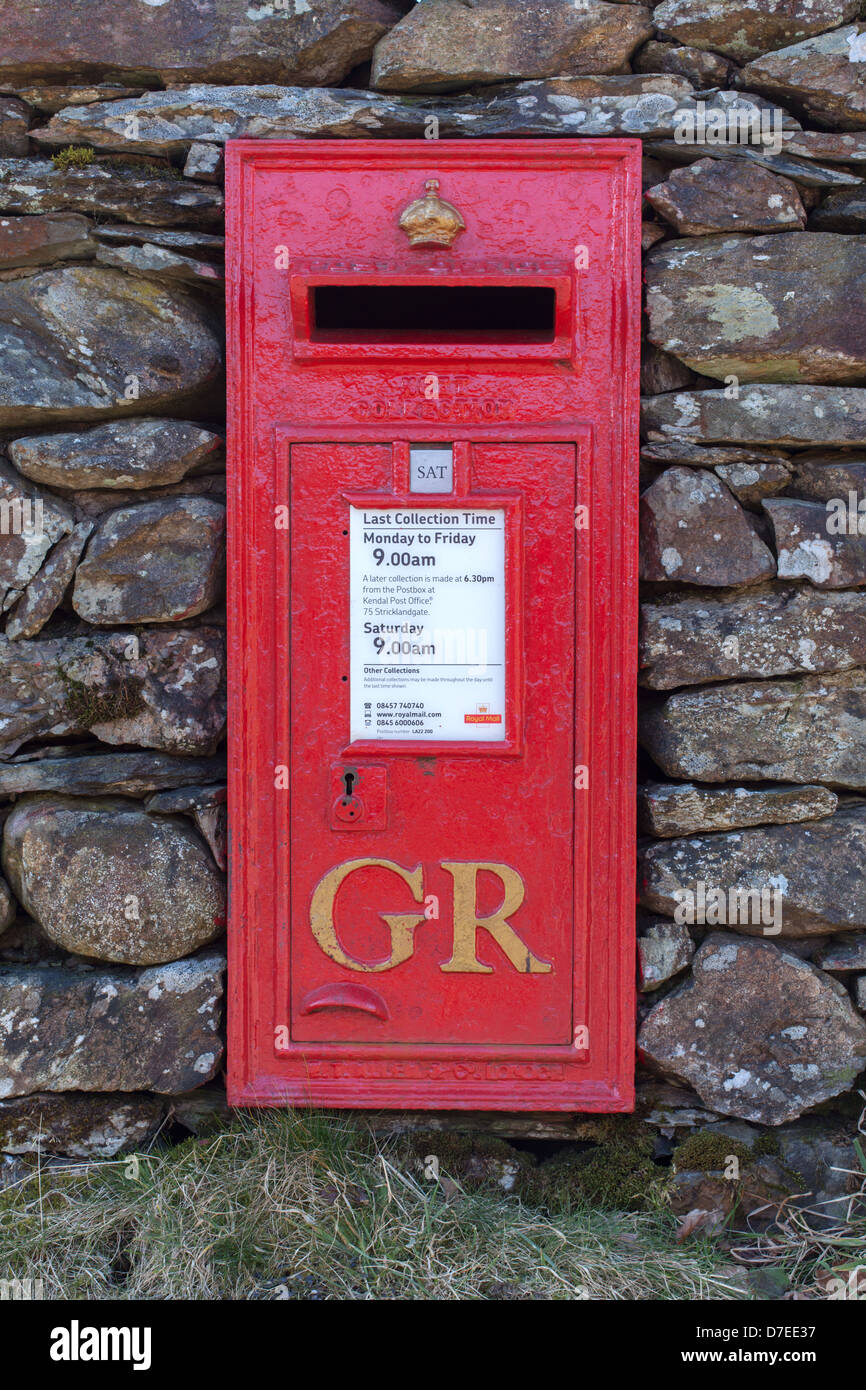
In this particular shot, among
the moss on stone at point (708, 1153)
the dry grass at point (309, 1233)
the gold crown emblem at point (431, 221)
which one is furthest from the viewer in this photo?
the moss on stone at point (708, 1153)

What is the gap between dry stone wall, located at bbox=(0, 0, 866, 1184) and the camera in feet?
6.67

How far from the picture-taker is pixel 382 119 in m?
2.03

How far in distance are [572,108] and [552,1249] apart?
2490mm

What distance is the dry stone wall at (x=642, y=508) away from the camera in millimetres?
2033

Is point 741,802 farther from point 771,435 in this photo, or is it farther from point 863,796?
point 771,435

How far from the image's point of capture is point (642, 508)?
2074 mm

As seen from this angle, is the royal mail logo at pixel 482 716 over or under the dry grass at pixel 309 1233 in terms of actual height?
over

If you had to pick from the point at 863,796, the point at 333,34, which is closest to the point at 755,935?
the point at 863,796

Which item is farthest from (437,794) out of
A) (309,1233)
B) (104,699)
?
(309,1233)


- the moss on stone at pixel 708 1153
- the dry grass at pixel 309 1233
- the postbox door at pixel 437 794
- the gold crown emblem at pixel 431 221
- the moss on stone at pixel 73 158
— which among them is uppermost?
the moss on stone at pixel 73 158

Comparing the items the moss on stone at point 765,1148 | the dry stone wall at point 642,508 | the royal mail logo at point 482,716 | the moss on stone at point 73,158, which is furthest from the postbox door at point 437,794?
the moss on stone at point 73,158

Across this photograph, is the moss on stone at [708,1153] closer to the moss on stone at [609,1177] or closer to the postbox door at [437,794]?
the moss on stone at [609,1177]

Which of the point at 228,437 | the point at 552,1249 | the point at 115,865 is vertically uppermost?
the point at 228,437

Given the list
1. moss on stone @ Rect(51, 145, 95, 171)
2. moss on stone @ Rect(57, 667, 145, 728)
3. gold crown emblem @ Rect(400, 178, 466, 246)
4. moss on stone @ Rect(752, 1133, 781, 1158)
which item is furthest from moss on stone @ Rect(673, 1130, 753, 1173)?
moss on stone @ Rect(51, 145, 95, 171)
